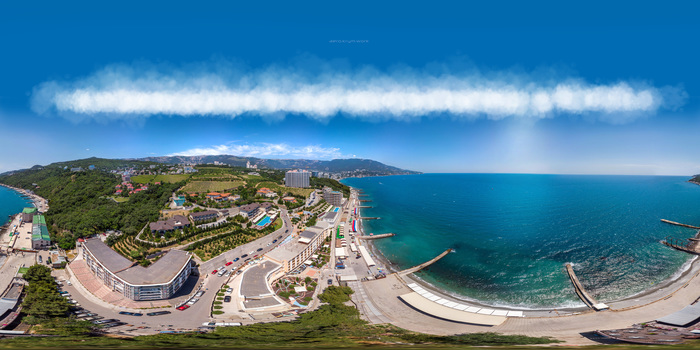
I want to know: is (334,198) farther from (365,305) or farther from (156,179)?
(156,179)

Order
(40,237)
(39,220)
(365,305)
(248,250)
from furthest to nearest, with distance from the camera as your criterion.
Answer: (39,220), (248,250), (40,237), (365,305)

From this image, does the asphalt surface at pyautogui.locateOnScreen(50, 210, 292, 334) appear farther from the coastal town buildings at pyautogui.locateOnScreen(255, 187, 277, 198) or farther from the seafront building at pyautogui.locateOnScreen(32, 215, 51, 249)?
the coastal town buildings at pyautogui.locateOnScreen(255, 187, 277, 198)

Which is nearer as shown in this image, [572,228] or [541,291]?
[541,291]

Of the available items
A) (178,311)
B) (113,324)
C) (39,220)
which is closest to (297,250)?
(178,311)

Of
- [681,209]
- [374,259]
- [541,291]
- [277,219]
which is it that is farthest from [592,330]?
[681,209]

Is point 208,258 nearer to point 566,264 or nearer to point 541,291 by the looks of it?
point 541,291

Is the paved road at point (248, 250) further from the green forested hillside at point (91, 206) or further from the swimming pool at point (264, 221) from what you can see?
the green forested hillside at point (91, 206)

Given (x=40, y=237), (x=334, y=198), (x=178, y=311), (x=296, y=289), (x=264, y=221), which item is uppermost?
(x=334, y=198)
